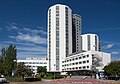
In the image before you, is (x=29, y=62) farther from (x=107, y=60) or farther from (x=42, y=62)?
(x=107, y=60)

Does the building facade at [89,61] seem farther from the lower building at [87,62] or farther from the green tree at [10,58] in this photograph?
the green tree at [10,58]

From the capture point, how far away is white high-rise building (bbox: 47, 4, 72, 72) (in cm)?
15538

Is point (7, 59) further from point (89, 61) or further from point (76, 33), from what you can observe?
point (76, 33)

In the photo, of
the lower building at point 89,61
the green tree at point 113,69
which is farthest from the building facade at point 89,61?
the green tree at point 113,69

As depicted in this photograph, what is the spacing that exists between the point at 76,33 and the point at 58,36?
26495mm

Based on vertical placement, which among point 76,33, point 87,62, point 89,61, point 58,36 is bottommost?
point 87,62

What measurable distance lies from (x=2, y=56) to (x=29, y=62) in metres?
98.9

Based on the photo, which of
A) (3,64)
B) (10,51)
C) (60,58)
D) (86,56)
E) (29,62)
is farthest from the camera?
(29,62)

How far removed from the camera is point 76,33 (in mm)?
179500

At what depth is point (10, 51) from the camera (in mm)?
82062

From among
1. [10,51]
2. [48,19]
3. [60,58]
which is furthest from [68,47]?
[10,51]

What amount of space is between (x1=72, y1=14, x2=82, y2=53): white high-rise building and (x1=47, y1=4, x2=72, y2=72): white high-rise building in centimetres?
1507

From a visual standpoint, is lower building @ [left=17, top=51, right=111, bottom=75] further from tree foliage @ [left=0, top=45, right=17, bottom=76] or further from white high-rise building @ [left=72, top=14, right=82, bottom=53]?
tree foliage @ [left=0, top=45, right=17, bottom=76]

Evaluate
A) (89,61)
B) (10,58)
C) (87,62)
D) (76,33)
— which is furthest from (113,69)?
(76,33)
